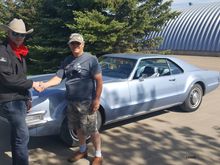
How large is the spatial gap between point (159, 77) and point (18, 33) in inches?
140

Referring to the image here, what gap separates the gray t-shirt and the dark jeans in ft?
2.44

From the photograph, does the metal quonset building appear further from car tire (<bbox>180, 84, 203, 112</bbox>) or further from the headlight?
the headlight

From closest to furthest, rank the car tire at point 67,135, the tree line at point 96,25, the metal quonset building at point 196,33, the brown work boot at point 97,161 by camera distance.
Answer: the brown work boot at point 97,161 → the car tire at point 67,135 → the tree line at point 96,25 → the metal quonset building at point 196,33

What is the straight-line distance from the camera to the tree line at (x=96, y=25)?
1210 cm

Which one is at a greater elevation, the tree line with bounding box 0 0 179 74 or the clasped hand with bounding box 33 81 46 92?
the tree line with bounding box 0 0 179 74

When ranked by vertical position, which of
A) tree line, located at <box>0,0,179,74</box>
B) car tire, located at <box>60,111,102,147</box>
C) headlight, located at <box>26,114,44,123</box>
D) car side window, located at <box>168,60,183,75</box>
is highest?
tree line, located at <box>0,0,179,74</box>

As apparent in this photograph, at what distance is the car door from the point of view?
632 cm

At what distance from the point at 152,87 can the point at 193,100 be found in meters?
1.51

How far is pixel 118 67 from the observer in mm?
6680

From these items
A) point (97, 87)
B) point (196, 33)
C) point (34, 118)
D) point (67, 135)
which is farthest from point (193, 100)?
point (196, 33)

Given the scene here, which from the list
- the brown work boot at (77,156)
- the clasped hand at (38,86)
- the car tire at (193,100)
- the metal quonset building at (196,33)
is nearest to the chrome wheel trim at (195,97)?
the car tire at (193,100)

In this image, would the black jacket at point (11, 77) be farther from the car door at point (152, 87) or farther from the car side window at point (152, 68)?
the car side window at point (152, 68)

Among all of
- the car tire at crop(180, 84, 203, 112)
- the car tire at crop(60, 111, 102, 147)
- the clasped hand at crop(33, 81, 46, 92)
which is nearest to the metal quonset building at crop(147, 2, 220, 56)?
the car tire at crop(180, 84, 203, 112)

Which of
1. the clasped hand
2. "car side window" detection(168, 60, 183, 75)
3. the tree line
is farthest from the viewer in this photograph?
the tree line
